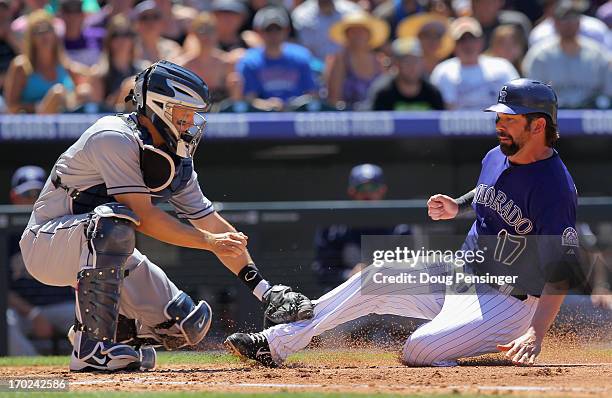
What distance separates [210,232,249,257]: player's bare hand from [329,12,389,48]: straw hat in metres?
5.47

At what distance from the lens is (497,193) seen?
571 centimetres

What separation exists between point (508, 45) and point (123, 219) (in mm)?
6295

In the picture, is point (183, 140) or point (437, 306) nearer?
point (183, 140)

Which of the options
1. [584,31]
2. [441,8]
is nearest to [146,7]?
[441,8]

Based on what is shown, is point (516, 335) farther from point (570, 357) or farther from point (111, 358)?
point (111, 358)

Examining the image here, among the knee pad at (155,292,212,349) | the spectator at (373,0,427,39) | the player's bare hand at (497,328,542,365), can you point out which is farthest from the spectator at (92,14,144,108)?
the player's bare hand at (497,328,542,365)

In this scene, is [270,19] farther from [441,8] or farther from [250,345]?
[250,345]

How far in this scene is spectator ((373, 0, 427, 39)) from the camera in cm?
1169

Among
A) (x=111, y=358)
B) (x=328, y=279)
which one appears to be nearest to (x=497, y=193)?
(x=111, y=358)

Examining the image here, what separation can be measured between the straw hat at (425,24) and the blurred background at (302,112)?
0.02 meters

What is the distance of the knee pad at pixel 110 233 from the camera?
17.3 feet

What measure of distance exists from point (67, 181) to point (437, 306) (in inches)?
78.4

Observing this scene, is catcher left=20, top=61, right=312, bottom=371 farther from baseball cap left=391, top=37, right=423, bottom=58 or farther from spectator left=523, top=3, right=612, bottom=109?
spectator left=523, top=3, right=612, bottom=109

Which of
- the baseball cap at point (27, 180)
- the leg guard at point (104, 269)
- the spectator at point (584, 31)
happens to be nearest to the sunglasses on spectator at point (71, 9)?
the baseball cap at point (27, 180)
